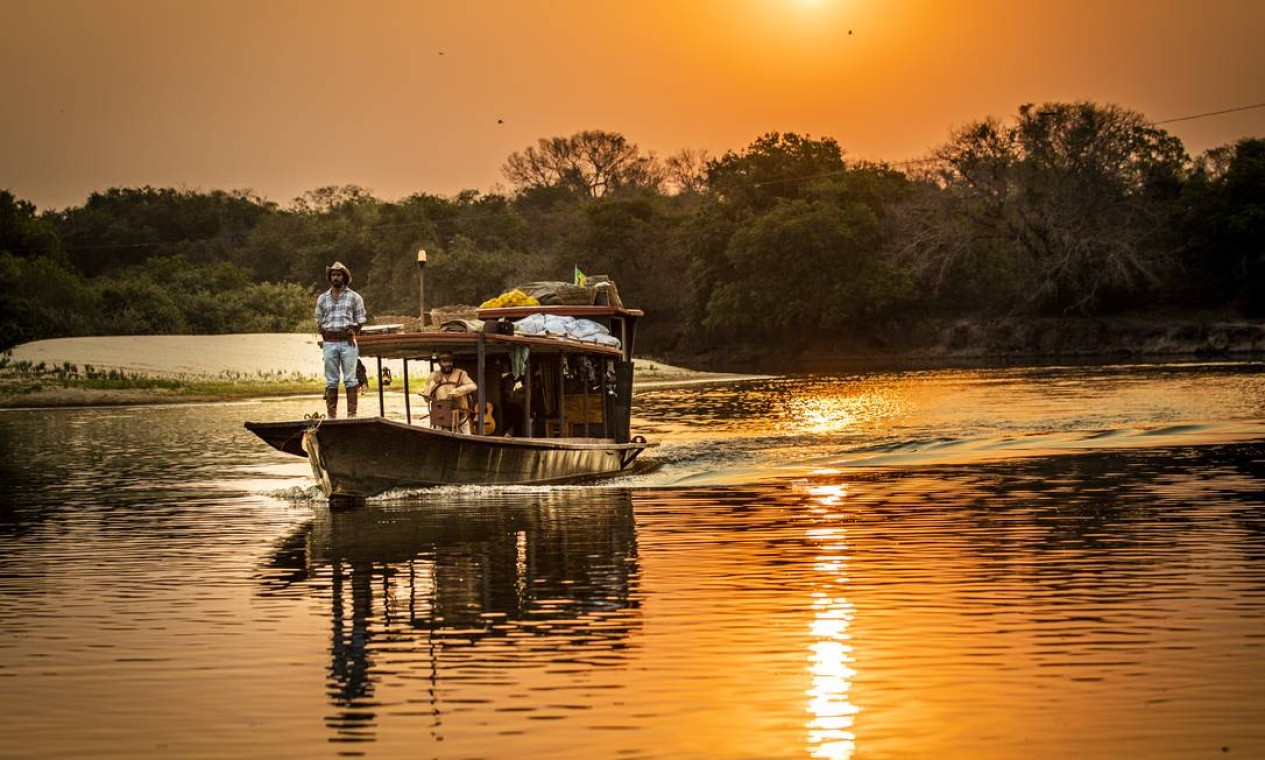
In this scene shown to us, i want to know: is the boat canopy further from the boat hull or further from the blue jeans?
the boat hull

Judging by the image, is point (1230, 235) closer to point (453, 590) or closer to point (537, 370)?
point (537, 370)

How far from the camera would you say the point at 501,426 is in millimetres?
22062

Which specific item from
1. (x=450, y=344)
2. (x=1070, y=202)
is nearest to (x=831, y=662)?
(x=450, y=344)

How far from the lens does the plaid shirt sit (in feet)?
62.6

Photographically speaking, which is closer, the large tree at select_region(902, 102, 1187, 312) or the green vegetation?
the green vegetation

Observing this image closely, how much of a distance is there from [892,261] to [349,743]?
72.8 meters

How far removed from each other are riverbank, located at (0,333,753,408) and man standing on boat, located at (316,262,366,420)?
28.9 meters

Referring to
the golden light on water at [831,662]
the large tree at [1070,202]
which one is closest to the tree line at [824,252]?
the large tree at [1070,202]

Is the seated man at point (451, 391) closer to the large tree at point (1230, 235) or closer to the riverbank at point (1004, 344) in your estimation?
the riverbank at point (1004, 344)

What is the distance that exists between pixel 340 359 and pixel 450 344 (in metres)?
1.31

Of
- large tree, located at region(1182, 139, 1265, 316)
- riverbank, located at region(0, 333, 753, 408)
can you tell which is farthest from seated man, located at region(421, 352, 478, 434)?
large tree, located at region(1182, 139, 1265, 316)

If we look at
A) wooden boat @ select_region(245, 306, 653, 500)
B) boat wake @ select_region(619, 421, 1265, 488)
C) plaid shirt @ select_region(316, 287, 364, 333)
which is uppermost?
plaid shirt @ select_region(316, 287, 364, 333)

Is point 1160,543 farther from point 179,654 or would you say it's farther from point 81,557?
point 81,557

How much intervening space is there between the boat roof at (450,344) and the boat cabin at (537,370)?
12 mm
